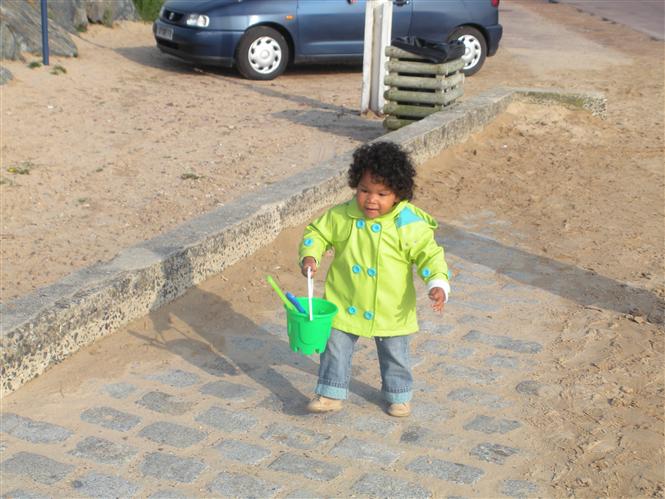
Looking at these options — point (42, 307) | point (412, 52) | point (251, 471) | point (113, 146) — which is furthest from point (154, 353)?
point (412, 52)

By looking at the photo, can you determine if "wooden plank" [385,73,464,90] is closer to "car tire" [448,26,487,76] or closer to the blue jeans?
"car tire" [448,26,487,76]

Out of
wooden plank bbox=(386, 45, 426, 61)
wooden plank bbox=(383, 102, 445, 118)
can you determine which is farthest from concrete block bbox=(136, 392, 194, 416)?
wooden plank bbox=(386, 45, 426, 61)

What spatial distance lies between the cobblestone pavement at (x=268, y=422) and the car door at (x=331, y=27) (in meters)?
9.11

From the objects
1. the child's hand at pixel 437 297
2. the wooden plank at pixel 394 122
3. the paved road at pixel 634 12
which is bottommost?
the wooden plank at pixel 394 122

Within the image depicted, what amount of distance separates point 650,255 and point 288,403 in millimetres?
3253

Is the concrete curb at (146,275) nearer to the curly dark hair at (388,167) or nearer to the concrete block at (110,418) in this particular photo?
the concrete block at (110,418)

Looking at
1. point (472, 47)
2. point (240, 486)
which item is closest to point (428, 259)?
point (240, 486)

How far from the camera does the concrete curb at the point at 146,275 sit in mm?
4887

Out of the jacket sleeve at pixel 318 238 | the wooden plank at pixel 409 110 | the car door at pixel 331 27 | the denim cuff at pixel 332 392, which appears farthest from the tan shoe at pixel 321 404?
the car door at pixel 331 27

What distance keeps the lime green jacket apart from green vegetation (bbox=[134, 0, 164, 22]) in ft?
52.1

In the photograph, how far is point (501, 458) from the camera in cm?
436

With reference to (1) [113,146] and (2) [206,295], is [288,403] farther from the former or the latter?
(1) [113,146]

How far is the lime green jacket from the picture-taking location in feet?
14.8

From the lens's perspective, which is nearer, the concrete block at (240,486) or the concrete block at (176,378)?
the concrete block at (240,486)
